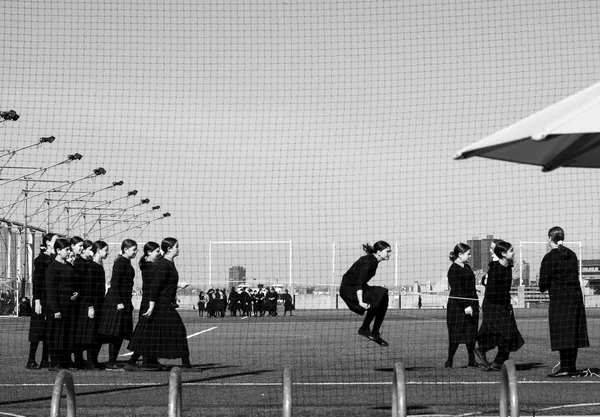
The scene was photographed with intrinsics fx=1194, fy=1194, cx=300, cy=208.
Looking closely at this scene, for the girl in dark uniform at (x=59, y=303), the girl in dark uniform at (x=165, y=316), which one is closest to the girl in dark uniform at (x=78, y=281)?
the girl in dark uniform at (x=59, y=303)

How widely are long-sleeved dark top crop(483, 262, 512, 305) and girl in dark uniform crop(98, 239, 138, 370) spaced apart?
4.94 meters

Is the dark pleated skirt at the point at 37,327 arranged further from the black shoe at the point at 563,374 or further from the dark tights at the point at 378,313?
the black shoe at the point at 563,374

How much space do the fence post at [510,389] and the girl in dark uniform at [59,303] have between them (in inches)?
372

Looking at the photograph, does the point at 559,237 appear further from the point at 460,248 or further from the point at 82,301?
the point at 82,301

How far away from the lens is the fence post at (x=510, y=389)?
7.27 metres

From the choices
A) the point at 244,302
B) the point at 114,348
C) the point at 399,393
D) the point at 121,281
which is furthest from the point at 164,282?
the point at 244,302

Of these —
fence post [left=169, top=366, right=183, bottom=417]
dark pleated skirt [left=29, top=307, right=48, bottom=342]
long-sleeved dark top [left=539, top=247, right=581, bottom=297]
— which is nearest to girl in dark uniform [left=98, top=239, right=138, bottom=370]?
dark pleated skirt [left=29, top=307, right=48, bottom=342]

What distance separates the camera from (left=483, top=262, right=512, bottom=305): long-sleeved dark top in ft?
51.9

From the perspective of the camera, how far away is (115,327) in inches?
656

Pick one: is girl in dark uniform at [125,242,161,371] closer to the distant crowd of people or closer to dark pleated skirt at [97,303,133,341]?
dark pleated skirt at [97,303,133,341]

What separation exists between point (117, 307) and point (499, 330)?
5282 millimetres

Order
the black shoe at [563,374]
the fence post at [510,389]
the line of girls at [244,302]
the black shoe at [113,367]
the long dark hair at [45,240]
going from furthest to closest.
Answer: the line of girls at [244,302] → the long dark hair at [45,240] → the black shoe at [113,367] → the black shoe at [563,374] → the fence post at [510,389]

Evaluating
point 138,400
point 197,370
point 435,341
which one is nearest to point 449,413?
point 138,400

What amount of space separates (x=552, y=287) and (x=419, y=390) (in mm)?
2952
